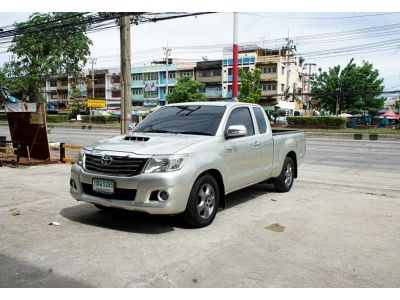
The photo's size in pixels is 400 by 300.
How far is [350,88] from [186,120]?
49.4m

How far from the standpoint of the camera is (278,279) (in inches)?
145

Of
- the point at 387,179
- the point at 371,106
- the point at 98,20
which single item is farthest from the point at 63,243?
the point at 371,106

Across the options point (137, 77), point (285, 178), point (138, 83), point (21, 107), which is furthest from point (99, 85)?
point (285, 178)

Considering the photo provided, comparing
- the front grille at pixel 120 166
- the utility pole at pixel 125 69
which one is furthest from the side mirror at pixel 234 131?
the utility pole at pixel 125 69

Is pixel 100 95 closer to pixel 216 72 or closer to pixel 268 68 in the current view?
pixel 216 72

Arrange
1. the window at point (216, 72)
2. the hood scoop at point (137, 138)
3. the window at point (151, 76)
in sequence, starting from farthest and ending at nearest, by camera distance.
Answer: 1. the window at point (151, 76)
2. the window at point (216, 72)
3. the hood scoop at point (137, 138)

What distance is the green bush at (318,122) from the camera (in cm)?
3588

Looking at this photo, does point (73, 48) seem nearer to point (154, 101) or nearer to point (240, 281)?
point (240, 281)

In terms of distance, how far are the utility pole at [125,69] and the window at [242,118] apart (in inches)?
217

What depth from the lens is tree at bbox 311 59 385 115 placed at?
50250 millimetres

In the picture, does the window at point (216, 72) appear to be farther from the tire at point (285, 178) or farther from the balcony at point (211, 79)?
the tire at point (285, 178)

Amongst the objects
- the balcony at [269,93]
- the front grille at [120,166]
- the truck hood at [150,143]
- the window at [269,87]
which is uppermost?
the window at [269,87]

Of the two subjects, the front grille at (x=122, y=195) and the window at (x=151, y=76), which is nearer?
the front grille at (x=122, y=195)

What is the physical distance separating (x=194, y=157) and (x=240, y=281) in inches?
72.3
